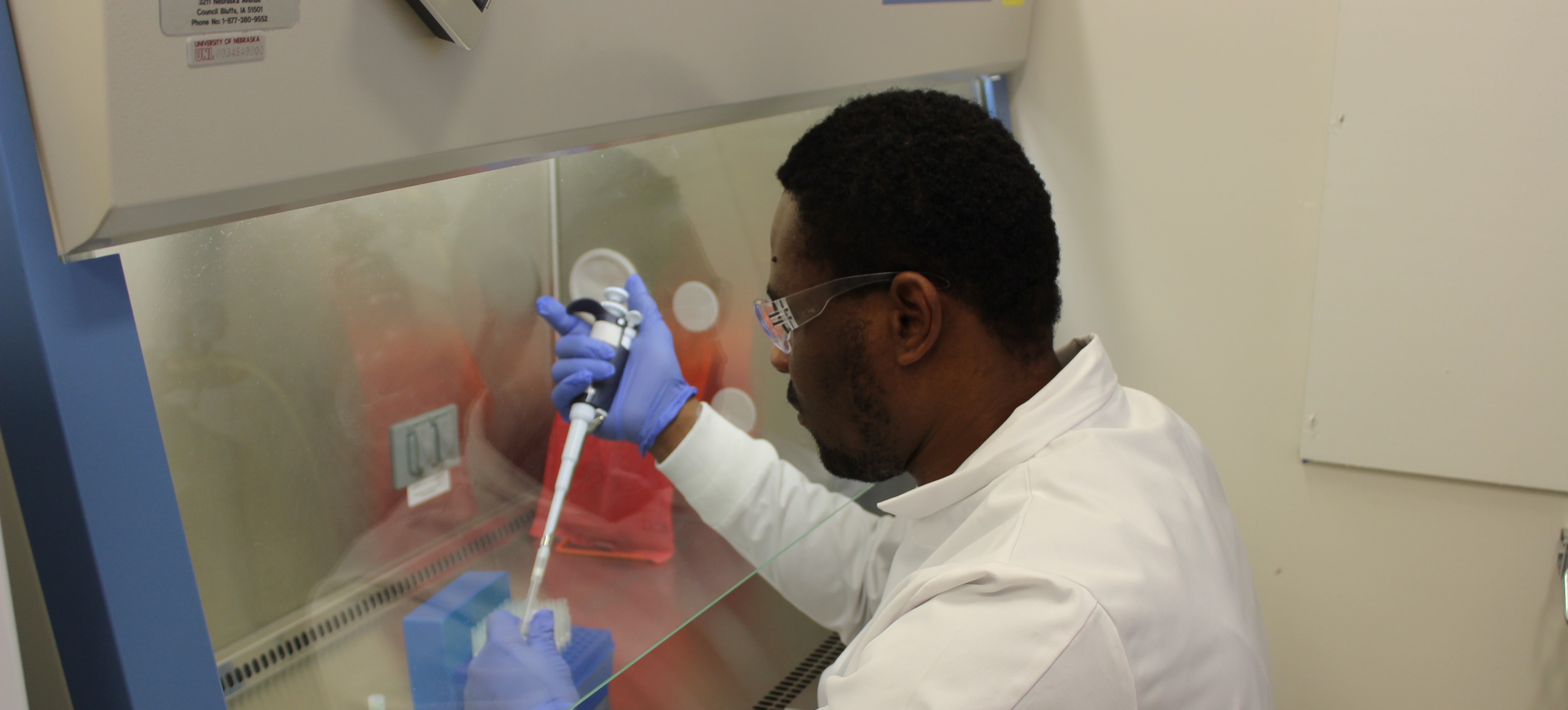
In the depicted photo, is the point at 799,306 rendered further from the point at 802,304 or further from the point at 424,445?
Answer: the point at 424,445

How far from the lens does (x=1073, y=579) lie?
79 centimetres

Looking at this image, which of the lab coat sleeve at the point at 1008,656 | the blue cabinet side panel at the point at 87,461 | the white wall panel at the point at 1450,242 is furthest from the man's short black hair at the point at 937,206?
the white wall panel at the point at 1450,242

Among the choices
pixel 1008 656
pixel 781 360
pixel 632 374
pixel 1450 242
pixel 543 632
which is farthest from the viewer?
pixel 1450 242

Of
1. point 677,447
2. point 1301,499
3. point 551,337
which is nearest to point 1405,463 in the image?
point 1301,499

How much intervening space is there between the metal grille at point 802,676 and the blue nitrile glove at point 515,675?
1.40 feet

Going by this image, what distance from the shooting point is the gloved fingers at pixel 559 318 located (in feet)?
4.09

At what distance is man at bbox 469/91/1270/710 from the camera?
0.79m

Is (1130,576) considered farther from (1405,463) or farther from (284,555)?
(1405,463)

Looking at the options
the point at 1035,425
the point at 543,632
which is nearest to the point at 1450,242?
the point at 1035,425

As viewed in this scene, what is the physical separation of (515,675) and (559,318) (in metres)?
0.48

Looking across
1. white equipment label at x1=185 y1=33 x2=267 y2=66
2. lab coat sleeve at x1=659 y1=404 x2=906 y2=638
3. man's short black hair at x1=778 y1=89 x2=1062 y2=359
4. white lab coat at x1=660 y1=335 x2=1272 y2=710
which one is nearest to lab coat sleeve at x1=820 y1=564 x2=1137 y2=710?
white lab coat at x1=660 y1=335 x2=1272 y2=710

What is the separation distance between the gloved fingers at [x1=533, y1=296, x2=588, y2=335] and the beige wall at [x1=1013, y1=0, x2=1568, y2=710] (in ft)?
3.14

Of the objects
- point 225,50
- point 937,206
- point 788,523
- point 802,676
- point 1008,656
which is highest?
point 225,50

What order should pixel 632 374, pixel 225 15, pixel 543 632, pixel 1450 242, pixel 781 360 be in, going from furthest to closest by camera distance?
1. pixel 1450 242
2. pixel 632 374
3. pixel 781 360
4. pixel 543 632
5. pixel 225 15
